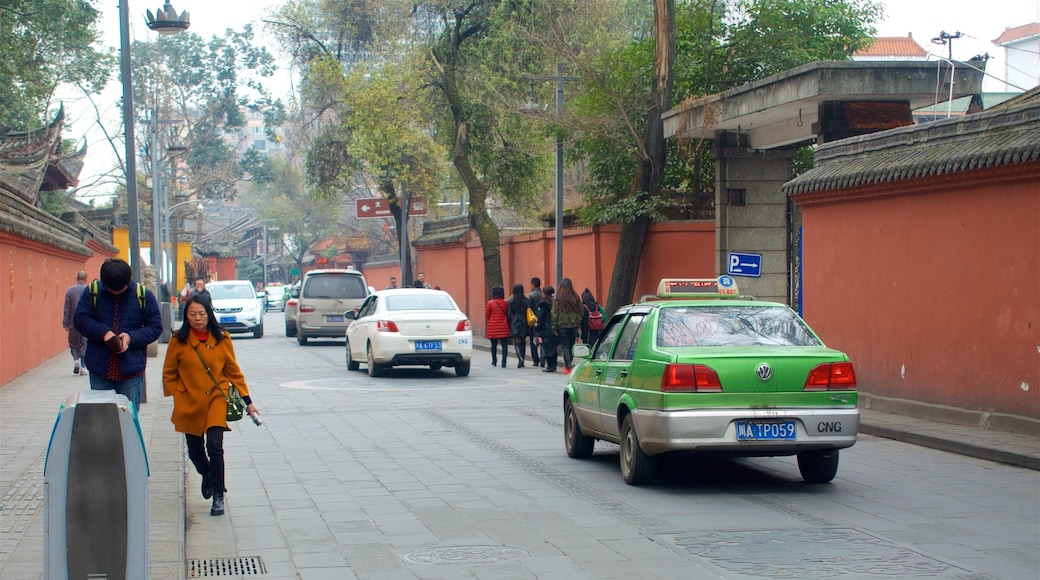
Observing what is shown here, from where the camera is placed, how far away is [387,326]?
2100 centimetres

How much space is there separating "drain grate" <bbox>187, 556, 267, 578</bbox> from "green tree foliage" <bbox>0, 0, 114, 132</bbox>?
2249cm

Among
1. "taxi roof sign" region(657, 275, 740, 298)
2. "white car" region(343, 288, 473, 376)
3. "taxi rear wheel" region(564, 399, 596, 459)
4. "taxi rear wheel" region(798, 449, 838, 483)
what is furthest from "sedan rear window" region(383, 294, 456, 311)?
"taxi rear wheel" region(798, 449, 838, 483)

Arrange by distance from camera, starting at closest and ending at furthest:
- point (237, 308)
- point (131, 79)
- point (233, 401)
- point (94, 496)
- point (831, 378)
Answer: point (94, 496)
point (233, 401)
point (831, 378)
point (131, 79)
point (237, 308)

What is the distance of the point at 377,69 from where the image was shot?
122ft

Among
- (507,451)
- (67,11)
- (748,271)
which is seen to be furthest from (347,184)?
(507,451)

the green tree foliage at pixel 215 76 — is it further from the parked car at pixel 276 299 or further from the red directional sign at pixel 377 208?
the red directional sign at pixel 377 208

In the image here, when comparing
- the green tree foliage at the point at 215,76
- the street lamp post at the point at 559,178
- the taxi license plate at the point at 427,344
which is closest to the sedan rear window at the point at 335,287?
the street lamp post at the point at 559,178

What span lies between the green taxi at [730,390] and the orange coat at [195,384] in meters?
3.09

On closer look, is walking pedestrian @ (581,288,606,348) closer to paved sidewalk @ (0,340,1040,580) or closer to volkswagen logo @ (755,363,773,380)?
paved sidewalk @ (0,340,1040,580)

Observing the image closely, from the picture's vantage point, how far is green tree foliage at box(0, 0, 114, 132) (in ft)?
92.4

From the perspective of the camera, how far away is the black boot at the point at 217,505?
8602 millimetres

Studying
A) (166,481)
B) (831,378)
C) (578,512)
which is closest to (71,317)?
(166,481)

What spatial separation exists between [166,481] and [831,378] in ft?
17.5

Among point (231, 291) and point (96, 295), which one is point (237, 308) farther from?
point (96, 295)
